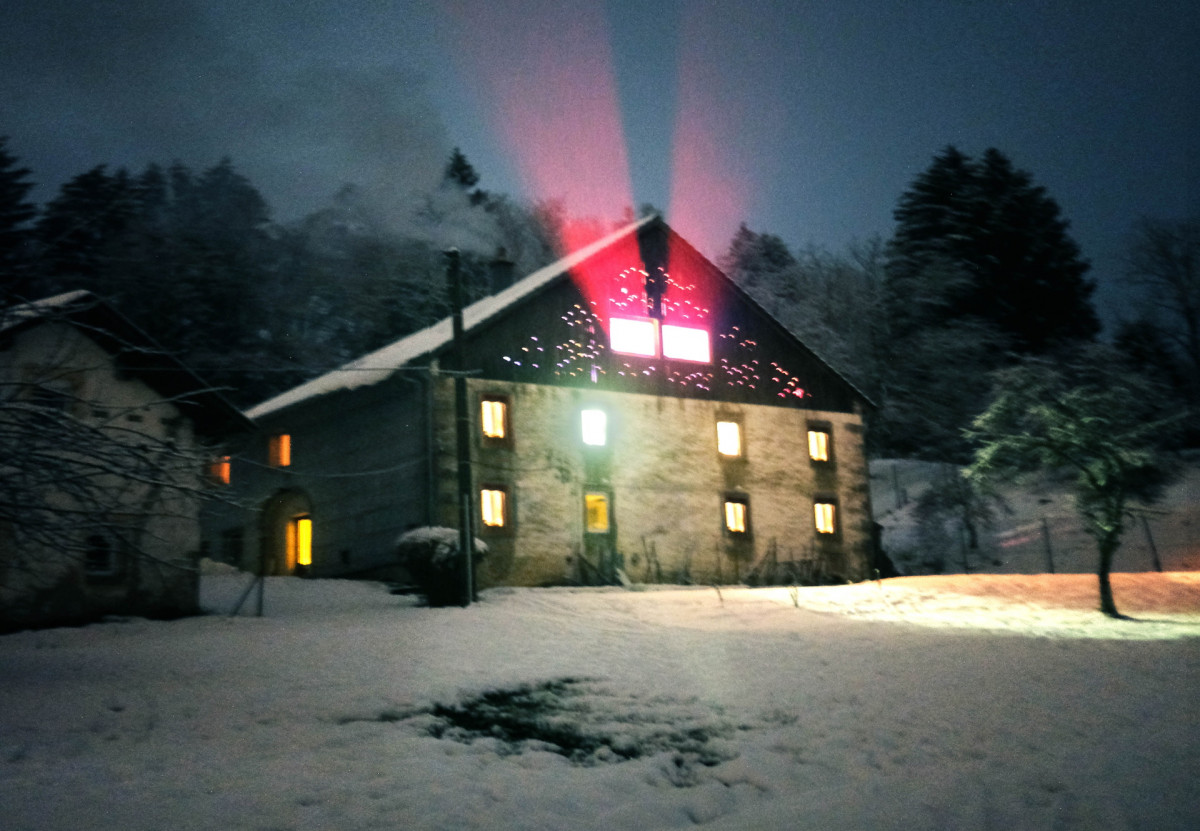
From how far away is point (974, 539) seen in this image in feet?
118

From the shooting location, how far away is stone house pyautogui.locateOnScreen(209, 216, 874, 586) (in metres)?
22.8

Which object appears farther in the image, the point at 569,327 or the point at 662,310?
the point at 662,310

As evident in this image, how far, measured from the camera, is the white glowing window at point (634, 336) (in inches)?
1001

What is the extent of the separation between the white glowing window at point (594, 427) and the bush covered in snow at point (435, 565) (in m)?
6.33

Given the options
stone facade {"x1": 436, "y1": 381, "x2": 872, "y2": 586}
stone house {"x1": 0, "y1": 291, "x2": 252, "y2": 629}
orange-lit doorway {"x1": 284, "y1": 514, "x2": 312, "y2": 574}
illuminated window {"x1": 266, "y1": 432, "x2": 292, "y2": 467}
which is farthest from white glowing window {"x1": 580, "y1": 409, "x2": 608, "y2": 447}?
illuminated window {"x1": 266, "y1": 432, "x2": 292, "y2": 467}

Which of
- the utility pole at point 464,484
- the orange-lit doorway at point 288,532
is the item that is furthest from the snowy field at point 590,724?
the orange-lit doorway at point 288,532

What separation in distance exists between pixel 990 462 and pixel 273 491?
18.2m

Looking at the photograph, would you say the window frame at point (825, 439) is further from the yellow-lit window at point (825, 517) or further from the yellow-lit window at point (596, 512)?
the yellow-lit window at point (596, 512)

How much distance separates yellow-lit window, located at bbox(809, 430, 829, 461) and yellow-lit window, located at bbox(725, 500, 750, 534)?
298 cm

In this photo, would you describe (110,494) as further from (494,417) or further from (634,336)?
(634,336)

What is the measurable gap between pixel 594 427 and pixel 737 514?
4640 mm

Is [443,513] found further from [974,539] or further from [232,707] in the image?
[974,539]

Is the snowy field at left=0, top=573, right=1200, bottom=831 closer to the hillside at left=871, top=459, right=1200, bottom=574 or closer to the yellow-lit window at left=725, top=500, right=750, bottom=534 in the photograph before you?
the yellow-lit window at left=725, top=500, right=750, bottom=534

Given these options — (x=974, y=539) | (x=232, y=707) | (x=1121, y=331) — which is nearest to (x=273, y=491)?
(x=232, y=707)
